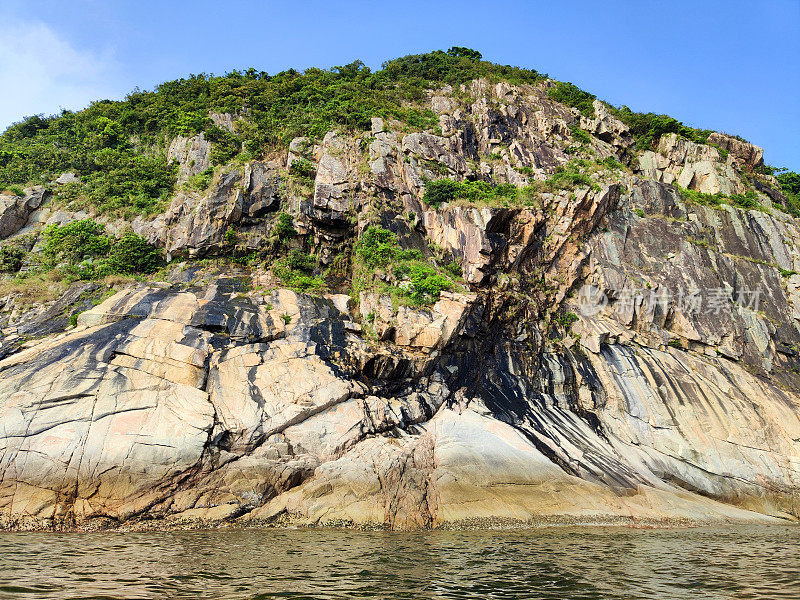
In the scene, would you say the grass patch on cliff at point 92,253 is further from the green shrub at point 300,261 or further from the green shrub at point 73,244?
the green shrub at point 300,261

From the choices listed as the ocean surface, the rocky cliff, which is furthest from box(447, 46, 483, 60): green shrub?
the ocean surface

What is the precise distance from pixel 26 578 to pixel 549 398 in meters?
23.5

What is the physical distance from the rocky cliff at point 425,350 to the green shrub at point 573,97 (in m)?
7.08

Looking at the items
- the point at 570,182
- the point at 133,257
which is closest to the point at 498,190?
the point at 570,182

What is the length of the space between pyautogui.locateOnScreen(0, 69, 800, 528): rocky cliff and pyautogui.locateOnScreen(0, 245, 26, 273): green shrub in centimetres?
166

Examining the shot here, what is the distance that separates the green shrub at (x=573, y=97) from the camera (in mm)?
46378

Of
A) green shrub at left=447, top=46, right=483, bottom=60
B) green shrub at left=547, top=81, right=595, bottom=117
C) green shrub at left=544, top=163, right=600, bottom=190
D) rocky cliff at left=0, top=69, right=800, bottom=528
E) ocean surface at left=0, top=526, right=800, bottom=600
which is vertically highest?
green shrub at left=447, top=46, right=483, bottom=60

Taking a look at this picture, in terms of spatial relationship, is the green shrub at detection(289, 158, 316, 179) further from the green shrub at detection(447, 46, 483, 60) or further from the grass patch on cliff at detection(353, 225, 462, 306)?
the green shrub at detection(447, 46, 483, 60)

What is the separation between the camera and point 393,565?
10812mm

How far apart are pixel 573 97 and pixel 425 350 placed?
120 feet

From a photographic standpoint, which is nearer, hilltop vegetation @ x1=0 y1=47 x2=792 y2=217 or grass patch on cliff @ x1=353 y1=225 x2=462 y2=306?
grass patch on cliff @ x1=353 y1=225 x2=462 y2=306

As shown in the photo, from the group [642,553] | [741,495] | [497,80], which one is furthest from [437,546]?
[497,80]

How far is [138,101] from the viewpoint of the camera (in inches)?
1767

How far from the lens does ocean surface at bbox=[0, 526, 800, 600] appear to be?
8.41m
